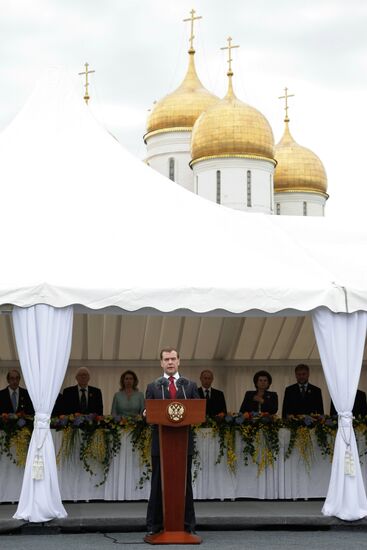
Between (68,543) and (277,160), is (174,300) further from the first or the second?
(277,160)

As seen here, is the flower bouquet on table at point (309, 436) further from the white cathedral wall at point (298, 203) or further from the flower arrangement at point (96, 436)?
the white cathedral wall at point (298, 203)

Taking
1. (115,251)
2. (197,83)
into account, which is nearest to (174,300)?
(115,251)

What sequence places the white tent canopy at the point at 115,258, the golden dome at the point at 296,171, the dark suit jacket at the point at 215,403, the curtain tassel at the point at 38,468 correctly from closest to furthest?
the curtain tassel at the point at 38,468 < the white tent canopy at the point at 115,258 < the dark suit jacket at the point at 215,403 < the golden dome at the point at 296,171

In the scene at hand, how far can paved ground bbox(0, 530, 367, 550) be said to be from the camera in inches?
310

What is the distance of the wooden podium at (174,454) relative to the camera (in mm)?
7957

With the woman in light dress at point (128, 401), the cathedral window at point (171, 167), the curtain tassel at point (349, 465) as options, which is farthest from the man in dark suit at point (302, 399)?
the cathedral window at point (171, 167)

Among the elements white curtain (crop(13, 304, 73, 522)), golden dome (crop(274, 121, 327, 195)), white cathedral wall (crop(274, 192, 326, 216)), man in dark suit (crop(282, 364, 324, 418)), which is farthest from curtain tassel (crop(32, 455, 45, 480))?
golden dome (crop(274, 121, 327, 195))

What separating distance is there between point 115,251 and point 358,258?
3290 millimetres

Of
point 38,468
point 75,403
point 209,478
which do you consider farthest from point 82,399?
point 38,468

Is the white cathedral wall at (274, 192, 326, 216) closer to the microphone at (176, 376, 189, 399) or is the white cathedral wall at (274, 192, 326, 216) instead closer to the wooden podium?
the microphone at (176, 376, 189, 399)

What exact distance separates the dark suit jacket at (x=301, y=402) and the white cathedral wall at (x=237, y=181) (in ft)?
83.7

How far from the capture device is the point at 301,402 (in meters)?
11.5

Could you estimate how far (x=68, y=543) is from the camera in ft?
26.5

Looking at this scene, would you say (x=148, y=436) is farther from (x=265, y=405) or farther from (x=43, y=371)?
(x=265, y=405)
